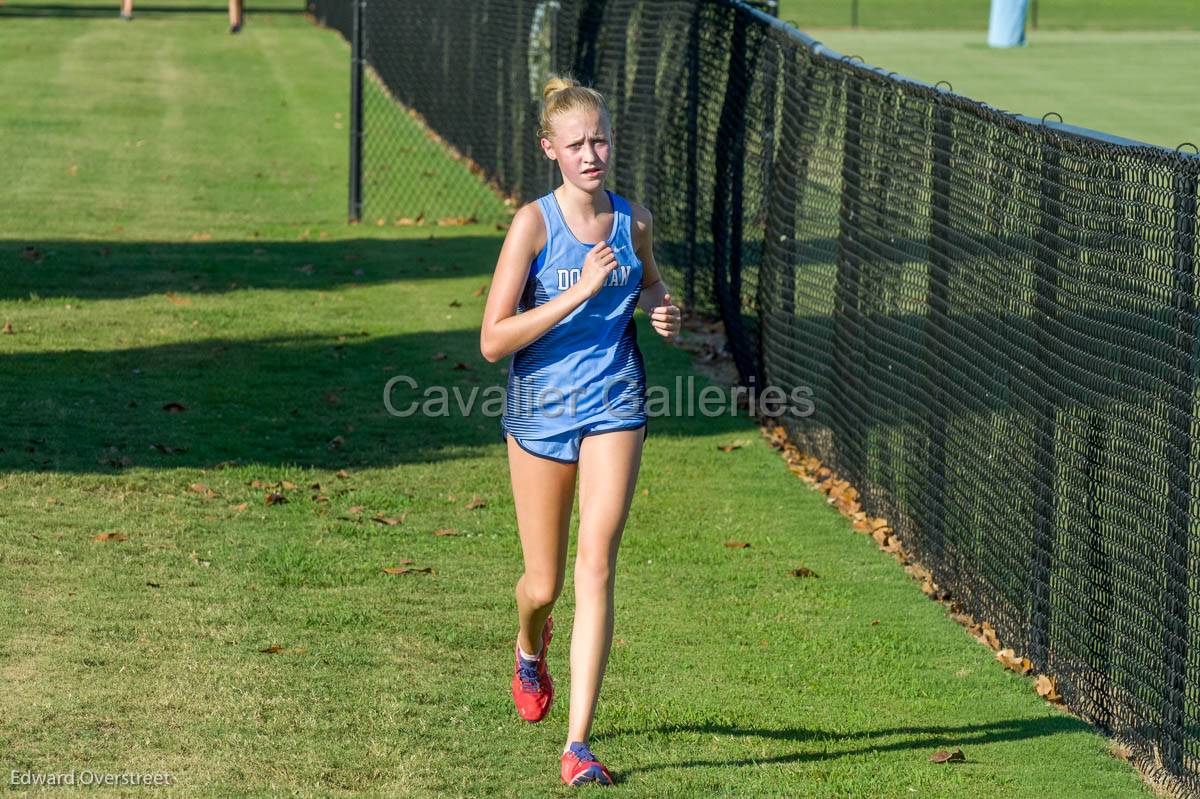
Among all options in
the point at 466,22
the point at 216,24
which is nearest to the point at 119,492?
the point at 466,22

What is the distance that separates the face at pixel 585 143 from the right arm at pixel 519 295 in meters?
0.19

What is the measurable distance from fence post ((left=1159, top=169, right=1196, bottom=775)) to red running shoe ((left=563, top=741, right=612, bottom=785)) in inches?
68.2

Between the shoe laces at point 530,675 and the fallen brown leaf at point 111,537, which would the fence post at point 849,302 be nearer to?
the shoe laces at point 530,675

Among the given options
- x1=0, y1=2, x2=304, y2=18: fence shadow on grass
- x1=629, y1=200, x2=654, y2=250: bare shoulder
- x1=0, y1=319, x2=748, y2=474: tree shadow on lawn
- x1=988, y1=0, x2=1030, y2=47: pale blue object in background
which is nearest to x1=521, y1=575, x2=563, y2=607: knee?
x1=629, y1=200, x2=654, y2=250: bare shoulder

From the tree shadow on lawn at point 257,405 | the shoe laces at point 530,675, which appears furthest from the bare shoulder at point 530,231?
the tree shadow on lawn at point 257,405

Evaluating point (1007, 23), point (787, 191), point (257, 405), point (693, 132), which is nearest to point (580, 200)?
point (787, 191)

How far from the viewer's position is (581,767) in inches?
209

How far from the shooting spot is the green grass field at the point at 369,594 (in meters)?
5.60

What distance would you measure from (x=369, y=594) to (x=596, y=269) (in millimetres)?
2534

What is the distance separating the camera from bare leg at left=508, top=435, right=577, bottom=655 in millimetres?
5406

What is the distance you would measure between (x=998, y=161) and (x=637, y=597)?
226 cm

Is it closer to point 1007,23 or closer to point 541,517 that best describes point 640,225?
point 541,517

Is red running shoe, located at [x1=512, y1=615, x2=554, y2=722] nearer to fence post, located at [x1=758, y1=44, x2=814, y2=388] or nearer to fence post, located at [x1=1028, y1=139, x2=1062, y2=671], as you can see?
fence post, located at [x1=1028, y1=139, x2=1062, y2=671]

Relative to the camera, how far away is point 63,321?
11.9 metres
